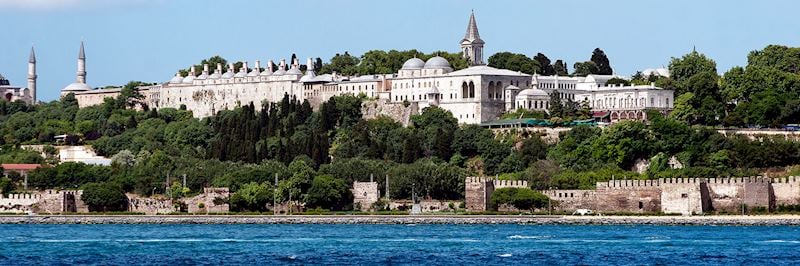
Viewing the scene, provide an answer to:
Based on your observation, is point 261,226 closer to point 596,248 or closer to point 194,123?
point 596,248

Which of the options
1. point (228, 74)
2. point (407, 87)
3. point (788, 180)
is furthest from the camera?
point (228, 74)

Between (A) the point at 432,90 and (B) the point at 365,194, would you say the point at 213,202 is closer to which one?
(B) the point at 365,194

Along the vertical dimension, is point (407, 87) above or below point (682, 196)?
above

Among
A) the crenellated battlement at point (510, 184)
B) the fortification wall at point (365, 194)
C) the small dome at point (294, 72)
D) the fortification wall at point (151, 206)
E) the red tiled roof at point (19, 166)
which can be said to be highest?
the small dome at point (294, 72)

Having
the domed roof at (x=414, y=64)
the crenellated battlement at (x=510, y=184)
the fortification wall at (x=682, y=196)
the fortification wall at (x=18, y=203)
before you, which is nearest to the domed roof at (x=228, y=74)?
the domed roof at (x=414, y=64)

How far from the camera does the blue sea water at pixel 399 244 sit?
52.2 metres

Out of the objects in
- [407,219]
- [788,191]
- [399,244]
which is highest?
[788,191]

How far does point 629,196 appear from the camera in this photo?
7231 centimetres

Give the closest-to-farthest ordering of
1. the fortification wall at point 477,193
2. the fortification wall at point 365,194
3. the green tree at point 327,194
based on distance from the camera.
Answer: the fortification wall at point 477,193 → the green tree at point 327,194 → the fortification wall at point 365,194

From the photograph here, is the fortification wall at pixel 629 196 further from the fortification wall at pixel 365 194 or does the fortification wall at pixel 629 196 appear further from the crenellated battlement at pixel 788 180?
the fortification wall at pixel 365 194

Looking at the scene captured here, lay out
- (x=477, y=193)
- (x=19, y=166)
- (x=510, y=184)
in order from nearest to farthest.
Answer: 1. (x=477, y=193)
2. (x=510, y=184)
3. (x=19, y=166)

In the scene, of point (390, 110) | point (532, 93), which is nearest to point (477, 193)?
point (532, 93)

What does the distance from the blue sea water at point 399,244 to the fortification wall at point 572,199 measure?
5.50 metres

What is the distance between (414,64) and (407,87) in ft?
5.49
